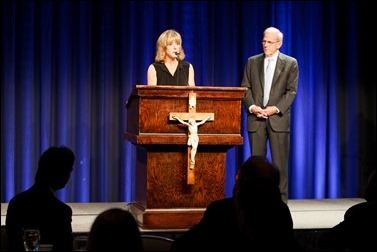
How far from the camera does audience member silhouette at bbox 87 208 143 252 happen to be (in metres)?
2.47

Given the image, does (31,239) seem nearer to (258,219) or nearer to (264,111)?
(258,219)

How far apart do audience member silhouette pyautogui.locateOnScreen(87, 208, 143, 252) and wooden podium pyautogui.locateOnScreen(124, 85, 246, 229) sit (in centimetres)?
288

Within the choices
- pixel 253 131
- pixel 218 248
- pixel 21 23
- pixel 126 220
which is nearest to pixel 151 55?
pixel 21 23

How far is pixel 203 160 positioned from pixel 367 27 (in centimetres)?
359

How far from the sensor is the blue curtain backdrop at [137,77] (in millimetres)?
7602

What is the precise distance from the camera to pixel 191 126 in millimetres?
5402

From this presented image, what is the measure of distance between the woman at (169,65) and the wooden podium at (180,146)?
1.33 feet

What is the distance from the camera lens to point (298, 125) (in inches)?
324

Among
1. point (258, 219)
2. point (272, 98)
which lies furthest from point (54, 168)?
point (272, 98)

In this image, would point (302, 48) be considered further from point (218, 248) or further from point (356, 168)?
point (218, 248)

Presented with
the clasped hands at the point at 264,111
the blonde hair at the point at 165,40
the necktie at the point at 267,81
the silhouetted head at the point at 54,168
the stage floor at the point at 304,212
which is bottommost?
the stage floor at the point at 304,212

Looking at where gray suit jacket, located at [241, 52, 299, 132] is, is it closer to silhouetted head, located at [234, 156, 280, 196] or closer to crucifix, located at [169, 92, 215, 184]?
crucifix, located at [169, 92, 215, 184]

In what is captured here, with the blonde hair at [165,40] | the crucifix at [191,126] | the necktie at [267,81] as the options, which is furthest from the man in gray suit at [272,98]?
the crucifix at [191,126]

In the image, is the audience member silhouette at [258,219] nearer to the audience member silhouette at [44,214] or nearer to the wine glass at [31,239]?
the wine glass at [31,239]
